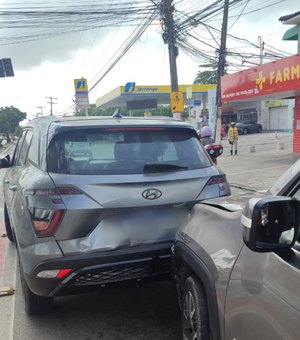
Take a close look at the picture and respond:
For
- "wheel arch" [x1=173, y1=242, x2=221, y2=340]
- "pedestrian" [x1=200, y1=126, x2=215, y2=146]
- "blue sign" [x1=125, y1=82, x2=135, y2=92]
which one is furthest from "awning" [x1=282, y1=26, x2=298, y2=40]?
"blue sign" [x1=125, y1=82, x2=135, y2=92]

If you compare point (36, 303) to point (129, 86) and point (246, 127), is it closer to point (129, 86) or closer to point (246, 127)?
point (129, 86)

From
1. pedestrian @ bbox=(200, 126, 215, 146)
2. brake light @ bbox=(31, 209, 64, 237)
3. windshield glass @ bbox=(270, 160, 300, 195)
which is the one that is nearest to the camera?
windshield glass @ bbox=(270, 160, 300, 195)

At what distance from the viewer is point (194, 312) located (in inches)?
99.4

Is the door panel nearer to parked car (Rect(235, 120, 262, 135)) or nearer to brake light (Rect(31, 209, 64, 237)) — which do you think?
brake light (Rect(31, 209, 64, 237))

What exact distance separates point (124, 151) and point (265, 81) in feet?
43.9

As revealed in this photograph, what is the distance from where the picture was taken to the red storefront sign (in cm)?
1393

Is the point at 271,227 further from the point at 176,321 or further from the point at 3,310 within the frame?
the point at 3,310

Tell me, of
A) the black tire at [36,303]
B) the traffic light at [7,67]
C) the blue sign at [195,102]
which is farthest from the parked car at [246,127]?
the black tire at [36,303]

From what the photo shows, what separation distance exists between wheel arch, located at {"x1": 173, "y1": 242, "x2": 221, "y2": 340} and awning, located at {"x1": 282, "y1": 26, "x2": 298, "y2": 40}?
17.2 metres

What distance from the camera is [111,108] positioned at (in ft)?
185

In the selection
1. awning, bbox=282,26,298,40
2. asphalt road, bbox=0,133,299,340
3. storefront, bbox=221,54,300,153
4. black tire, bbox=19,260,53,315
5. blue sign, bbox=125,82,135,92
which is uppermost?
awning, bbox=282,26,298,40

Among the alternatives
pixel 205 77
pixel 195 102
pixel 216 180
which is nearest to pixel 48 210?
pixel 216 180

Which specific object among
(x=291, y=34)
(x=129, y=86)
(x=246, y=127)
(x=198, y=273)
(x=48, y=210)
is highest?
(x=291, y=34)

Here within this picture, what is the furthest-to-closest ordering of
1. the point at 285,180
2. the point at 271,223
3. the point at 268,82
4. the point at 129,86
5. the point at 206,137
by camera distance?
the point at 129,86, the point at 268,82, the point at 206,137, the point at 285,180, the point at 271,223
